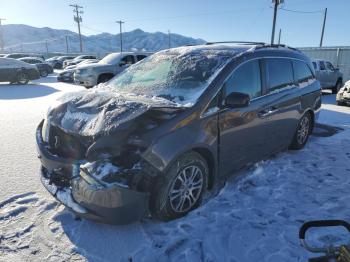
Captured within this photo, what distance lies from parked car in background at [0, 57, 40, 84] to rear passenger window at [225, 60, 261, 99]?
15715mm

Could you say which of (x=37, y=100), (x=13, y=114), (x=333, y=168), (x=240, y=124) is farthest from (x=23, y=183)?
(x=37, y=100)

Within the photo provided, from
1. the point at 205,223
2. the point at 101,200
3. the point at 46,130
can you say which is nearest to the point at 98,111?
the point at 46,130

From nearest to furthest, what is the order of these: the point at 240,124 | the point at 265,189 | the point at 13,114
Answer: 1. the point at 240,124
2. the point at 265,189
3. the point at 13,114

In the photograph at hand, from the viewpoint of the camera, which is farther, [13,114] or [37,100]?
[37,100]

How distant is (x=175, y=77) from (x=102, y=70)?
10459 millimetres

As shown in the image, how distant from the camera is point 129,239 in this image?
3105 millimetres

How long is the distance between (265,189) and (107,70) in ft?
36.1

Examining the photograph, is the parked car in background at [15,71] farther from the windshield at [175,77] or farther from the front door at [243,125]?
the front door at [243,125]

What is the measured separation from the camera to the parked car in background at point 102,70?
45.1 ft

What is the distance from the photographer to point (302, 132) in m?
5.88

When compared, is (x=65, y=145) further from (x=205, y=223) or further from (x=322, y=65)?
(x=322, y=65)

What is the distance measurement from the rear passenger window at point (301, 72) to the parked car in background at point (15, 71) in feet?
50.1

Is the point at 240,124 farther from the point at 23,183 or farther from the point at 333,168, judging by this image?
the point at 23,183

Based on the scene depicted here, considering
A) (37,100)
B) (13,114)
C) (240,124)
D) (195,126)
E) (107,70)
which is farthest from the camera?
(107,70)
